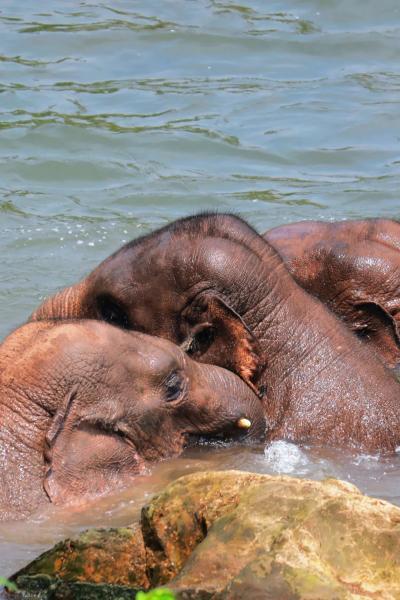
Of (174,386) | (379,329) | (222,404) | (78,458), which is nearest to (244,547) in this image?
(78,458)

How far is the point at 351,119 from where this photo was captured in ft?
53.6

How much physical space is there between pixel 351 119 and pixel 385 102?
0.63 meters

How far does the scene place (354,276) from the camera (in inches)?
359

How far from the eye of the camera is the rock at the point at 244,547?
4465 mm

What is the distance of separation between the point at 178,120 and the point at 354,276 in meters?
Result: 7.05

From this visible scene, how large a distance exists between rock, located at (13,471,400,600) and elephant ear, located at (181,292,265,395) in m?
2.28

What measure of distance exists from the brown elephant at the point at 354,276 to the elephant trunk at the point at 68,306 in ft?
5.49

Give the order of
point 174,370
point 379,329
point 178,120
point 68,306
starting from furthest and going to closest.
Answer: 1. point 178,120
2. point 379,329
3. point 68,306
4. point 174,370

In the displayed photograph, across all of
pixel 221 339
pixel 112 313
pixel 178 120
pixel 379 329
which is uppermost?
pixel 112 313

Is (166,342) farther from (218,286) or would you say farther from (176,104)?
(176,104)

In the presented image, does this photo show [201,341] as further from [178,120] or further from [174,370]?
[178,120]

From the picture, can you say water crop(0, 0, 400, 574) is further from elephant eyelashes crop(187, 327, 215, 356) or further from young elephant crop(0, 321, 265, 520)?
young elephant crop(0, 321, 265, 520)

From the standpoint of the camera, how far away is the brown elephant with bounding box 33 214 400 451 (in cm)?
760

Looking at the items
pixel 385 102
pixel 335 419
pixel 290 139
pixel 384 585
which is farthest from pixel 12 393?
pixel 385 102
